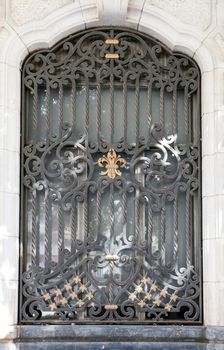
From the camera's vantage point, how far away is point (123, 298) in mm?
6938

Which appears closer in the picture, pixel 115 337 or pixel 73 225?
pixel 115 337

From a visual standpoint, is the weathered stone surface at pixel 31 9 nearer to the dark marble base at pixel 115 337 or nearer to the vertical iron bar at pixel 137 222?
the vertical iron bar at pixel 137 222

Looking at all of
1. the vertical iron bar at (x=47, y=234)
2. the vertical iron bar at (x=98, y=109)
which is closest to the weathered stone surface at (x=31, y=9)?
the vertical iron bar at (x=98, y=109)

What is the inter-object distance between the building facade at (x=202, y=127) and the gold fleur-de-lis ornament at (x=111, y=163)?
763mm

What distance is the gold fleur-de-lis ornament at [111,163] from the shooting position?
23.1 ft

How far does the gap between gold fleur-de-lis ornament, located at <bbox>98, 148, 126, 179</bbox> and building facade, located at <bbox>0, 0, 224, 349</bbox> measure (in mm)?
763

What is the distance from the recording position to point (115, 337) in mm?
6734

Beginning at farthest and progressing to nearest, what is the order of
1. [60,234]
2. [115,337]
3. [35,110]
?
[35,110] → [60,234] → [115,337]

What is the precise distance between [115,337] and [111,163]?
158cm

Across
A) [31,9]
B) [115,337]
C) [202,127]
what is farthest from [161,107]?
[115,337]

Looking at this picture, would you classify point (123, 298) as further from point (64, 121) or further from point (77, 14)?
point (77, 14)

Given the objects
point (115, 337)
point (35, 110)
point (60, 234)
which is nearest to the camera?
point (115, 337)

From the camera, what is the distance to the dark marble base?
6684 mm

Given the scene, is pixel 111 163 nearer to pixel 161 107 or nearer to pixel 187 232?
pixel 161 107
